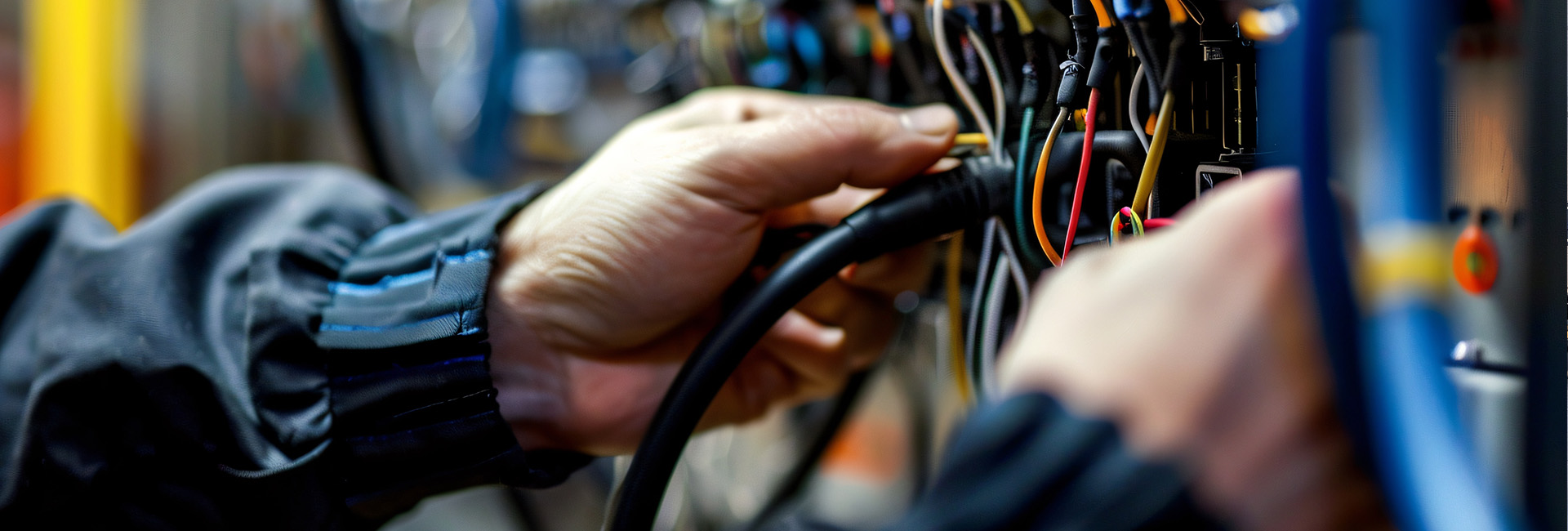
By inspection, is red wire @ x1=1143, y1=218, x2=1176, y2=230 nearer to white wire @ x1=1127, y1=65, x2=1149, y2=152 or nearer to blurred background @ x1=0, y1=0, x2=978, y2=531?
white wire @ x1=1127, y1=65, x2=1149, y2=152

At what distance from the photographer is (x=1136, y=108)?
12.4 inches

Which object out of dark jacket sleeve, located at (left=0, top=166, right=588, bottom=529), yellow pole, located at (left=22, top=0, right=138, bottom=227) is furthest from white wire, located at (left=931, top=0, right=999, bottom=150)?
yellow pole, located at (left=22, top=0, right=138, bottom=227)

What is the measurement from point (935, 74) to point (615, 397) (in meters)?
0.27

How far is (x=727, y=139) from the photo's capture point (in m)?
0.44

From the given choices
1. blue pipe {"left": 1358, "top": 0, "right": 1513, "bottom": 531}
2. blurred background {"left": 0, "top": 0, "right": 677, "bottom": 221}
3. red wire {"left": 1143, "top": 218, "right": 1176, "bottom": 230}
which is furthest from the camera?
blurred background {"left": 0, "top": 0, "right": 677, "bottom": 221}

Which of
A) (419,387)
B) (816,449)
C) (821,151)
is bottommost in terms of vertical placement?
(816,449)

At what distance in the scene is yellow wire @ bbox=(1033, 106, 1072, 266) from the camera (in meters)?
0.35

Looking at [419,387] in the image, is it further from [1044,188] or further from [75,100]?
[75,100]

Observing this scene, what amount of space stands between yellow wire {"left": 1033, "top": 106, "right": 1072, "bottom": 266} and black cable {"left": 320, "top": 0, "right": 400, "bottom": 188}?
86 centimetres

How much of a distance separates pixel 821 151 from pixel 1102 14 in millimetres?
147

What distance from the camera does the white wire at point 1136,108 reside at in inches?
12.3

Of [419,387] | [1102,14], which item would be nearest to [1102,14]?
[1102,14]

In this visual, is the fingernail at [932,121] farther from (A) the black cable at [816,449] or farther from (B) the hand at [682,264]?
(A) the black cable at [816,449]

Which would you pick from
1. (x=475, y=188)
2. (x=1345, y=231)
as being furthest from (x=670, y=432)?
(x=475, y=188)
